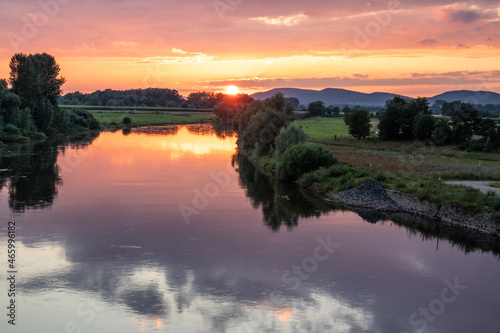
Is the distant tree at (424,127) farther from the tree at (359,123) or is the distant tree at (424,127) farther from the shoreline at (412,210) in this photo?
the shoreline at (412,210)

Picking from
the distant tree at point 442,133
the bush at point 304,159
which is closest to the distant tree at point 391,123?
the distant tree at point 442,133

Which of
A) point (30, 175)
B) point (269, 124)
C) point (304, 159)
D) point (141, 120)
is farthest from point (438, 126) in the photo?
point (141, 120)

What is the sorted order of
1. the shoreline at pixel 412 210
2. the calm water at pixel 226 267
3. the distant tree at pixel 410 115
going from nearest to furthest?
the calm water at pixel 226 267, the shoreline at pixel 412 210, the distant tree at pixel 410 115

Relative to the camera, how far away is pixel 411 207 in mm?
38000

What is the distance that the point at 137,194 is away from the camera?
42312 millimetres

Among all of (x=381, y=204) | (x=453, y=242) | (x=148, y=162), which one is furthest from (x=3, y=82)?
(x=453, y=242)

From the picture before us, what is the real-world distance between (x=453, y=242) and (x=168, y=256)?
57.7 ft

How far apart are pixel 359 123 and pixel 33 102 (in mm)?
68425

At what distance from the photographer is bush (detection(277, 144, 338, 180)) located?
5094 cm

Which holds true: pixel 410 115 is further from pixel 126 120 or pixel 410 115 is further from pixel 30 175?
pixel 126 120

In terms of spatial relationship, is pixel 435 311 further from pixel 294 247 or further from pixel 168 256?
pixel 168 256

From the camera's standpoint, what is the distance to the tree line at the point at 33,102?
93.1 metres

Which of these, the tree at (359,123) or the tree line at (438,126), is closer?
the tree line at (438,126)

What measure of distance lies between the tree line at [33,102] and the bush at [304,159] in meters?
59.7
